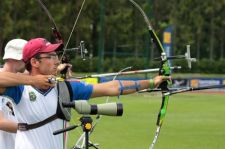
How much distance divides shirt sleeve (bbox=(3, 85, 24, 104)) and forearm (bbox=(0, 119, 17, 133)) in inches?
32.6

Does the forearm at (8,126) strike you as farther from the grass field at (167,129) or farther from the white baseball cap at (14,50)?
the grass field at (167,129)

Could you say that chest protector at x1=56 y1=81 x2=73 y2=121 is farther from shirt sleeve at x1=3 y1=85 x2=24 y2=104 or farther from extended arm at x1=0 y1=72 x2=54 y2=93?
shirt sleeve at x1=3 y1=85 x2=24 y2=104

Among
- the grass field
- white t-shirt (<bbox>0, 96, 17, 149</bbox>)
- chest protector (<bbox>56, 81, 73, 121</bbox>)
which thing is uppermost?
chest protector (<bbox>56, 81, 73, 121</bbox>)

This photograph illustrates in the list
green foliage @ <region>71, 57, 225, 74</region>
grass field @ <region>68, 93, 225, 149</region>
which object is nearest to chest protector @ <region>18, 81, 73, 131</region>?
grass field @ <region>68, 93, 225, 149</region>

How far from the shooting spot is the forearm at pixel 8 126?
536cm

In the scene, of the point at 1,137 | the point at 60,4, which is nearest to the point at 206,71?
the point at 60,4

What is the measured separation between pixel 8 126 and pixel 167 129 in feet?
33.1

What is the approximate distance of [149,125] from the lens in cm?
1590

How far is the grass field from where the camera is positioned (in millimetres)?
12539

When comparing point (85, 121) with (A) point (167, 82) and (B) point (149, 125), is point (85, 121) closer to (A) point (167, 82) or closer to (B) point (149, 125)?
(A) point (167, 82)

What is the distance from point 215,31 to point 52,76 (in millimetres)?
70307

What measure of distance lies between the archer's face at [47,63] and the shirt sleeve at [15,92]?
185mm

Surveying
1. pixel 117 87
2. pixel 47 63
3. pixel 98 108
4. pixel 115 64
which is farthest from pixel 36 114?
pixel 115 64

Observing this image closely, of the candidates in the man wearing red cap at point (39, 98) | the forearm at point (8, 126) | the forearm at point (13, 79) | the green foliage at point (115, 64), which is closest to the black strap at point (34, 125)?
the man wearing red cap at point (39, 98)
